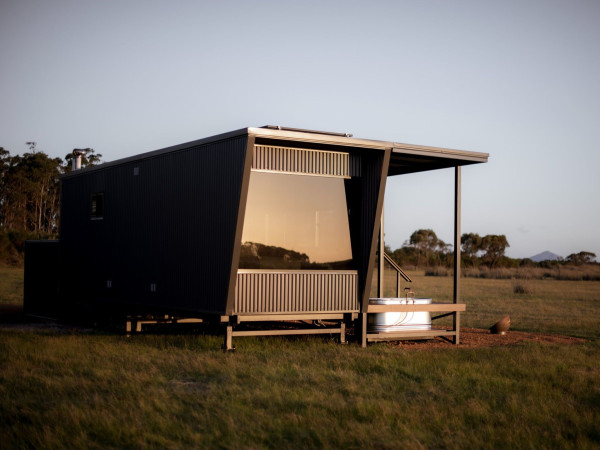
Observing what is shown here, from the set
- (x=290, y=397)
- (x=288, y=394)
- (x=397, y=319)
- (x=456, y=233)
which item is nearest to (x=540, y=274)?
(x=456, y=233)

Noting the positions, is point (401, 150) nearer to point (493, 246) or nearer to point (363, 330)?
point (363, 330)

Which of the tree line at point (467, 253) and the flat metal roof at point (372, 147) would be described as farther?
the tree line at point (467, 253)

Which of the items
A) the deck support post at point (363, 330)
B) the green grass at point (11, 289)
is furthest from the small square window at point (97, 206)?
the green grass at point (11, 289)

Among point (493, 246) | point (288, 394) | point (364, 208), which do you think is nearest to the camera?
point (288, 394)

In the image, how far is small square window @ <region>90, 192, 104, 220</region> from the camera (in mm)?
15828

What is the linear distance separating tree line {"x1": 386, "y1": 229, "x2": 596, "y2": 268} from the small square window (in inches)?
2332

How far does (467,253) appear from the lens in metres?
78.5

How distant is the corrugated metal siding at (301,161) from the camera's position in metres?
12.1

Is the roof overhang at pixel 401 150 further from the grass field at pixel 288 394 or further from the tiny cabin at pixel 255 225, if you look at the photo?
the grass field at pixel 288 394

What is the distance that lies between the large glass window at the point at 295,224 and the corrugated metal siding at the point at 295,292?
0.16m

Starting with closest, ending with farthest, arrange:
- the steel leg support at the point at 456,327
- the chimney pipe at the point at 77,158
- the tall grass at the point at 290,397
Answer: the tall grass at the point at 290,397 < the steel leg support at the point at 456,327 < the chimney pipe at the point at 77,158

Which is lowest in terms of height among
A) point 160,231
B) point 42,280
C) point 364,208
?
point 42,280

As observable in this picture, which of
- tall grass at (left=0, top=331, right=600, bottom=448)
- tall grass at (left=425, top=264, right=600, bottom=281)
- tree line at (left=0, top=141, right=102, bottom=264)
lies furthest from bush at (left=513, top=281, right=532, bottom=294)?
tree line at (left=0, top=141, right=102, bottom=264)

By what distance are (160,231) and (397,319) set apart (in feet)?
15.5
